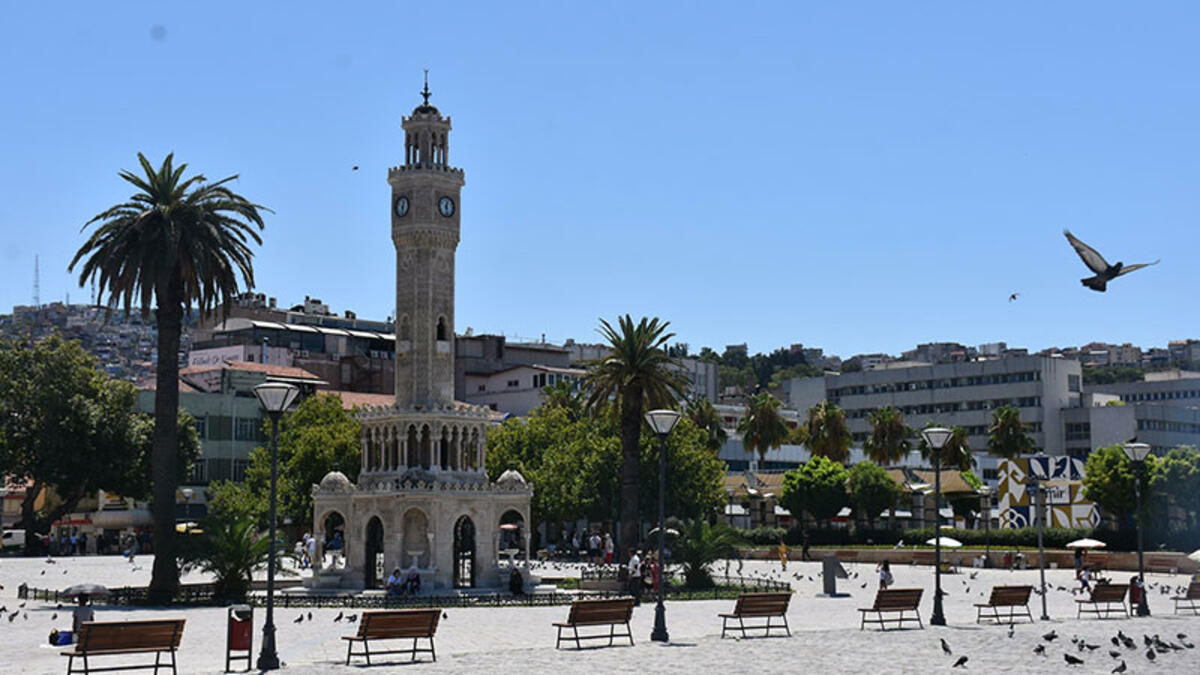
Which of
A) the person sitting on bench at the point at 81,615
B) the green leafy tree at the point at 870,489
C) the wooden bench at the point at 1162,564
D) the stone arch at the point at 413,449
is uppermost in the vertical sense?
the stone arch at the point at 413,449

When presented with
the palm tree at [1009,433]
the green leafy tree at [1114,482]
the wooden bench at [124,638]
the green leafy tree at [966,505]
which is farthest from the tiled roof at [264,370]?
the wooden bench at [124,638]

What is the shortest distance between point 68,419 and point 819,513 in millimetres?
43568

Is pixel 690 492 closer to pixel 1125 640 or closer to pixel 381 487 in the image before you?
pixel 381 487

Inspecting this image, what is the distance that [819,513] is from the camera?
83625mm

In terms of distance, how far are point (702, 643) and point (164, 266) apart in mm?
22762

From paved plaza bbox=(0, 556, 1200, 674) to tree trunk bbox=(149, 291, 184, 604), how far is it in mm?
2263

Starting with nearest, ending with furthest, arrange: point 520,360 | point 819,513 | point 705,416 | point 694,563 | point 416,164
Result: point 694,563
point 416,164
point 819,513
point 705,416
point 520,360

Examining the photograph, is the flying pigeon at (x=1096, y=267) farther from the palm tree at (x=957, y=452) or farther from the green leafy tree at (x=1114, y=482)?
the palm tree at (x=957, y=452)

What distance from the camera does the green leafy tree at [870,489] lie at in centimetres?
8331

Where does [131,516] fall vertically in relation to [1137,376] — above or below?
below

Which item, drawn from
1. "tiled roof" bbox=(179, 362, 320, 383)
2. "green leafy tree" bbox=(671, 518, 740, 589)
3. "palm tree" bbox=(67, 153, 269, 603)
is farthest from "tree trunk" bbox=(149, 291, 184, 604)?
"tiled roof" bbox=(179, 362, 320, 383)

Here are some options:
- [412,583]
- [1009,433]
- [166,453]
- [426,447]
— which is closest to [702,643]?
[412,583]

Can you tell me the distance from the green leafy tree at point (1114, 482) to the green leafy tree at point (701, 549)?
2794cm

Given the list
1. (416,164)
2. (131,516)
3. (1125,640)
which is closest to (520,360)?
(131,516)
